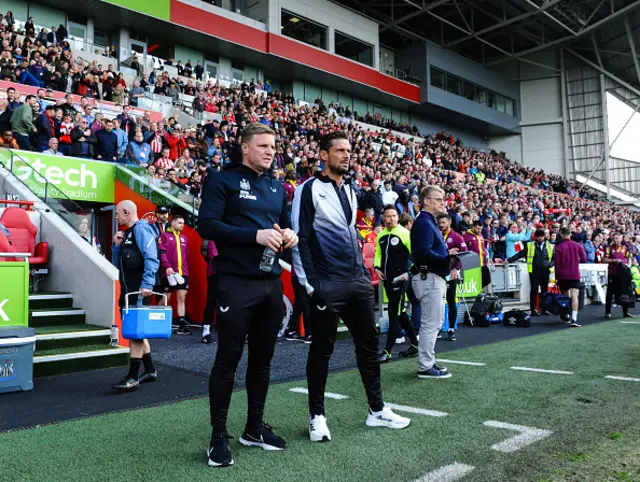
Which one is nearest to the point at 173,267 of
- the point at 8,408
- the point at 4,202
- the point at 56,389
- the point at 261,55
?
the point at 4,202

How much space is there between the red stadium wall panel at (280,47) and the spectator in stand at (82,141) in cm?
1348

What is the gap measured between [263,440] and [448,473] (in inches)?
44.3

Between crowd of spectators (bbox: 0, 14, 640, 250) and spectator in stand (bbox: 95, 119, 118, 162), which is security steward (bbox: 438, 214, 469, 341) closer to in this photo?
crowd of spectators (bbox: 0, 14, 640, 250)

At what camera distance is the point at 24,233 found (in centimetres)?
766

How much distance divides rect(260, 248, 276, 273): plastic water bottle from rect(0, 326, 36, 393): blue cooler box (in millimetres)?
3270

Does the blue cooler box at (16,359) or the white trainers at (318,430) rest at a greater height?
the blue cooler box at (16,359)

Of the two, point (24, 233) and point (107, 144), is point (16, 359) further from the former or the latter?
point (107, 144)

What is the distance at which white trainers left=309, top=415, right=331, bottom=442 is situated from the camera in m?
3.35

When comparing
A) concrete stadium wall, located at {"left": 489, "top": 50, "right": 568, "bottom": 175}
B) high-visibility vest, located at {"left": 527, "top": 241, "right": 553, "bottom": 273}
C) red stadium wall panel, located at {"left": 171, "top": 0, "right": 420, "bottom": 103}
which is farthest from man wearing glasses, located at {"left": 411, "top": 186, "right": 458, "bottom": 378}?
concrete stadium wall, located at {"left": 489, "top": 50, "right": 568, "bottom": 175}

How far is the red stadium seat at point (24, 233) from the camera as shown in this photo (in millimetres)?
7531

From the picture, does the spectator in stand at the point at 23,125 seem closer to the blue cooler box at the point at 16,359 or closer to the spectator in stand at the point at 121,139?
the spectator in stand at the point at 121,139

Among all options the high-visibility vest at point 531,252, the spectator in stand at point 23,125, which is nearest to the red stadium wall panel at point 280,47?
the spectator in stand at point 23,125

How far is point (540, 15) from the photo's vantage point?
117ft

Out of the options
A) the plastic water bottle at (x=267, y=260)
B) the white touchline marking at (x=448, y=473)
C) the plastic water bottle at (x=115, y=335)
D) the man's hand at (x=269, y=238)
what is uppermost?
the man's hand at (x=269, y=238)
